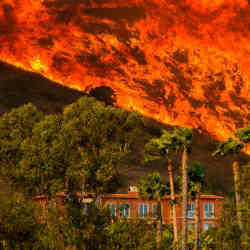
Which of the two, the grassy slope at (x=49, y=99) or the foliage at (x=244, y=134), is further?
the grassy slope at (x=49, y=99)

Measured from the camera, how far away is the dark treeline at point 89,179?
32.8 meters

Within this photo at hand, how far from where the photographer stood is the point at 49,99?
6683 inches

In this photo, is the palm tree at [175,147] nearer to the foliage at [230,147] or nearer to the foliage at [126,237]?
the foliage at [230,147]

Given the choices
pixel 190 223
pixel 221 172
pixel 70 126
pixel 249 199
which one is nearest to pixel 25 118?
pixel 70 126

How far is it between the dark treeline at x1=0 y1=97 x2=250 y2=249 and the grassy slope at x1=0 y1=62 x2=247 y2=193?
81.2 metres

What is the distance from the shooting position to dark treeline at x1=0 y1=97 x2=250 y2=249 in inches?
1291

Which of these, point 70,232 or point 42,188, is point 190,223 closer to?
point 42,188

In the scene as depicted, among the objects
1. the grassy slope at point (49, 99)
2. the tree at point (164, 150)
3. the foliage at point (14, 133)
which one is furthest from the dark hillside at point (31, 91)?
the tree at point (164, 150)

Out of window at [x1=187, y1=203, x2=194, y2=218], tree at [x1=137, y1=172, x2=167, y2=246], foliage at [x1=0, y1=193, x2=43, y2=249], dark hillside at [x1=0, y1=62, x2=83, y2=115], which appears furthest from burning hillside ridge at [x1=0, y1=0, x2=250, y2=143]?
foliage at [x1=0, y1=193, x2=43, y2=249]

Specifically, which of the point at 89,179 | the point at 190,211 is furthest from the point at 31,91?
the point at 89,179

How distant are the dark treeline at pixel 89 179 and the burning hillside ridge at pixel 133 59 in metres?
106

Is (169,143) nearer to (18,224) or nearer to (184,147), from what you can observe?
(184,147)

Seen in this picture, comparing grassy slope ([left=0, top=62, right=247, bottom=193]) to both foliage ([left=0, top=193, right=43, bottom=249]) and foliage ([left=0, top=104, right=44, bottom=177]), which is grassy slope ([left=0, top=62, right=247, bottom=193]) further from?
foliage ([left=0, top=193, right=43, bottom=249])

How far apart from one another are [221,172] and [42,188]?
101465 millimetres
